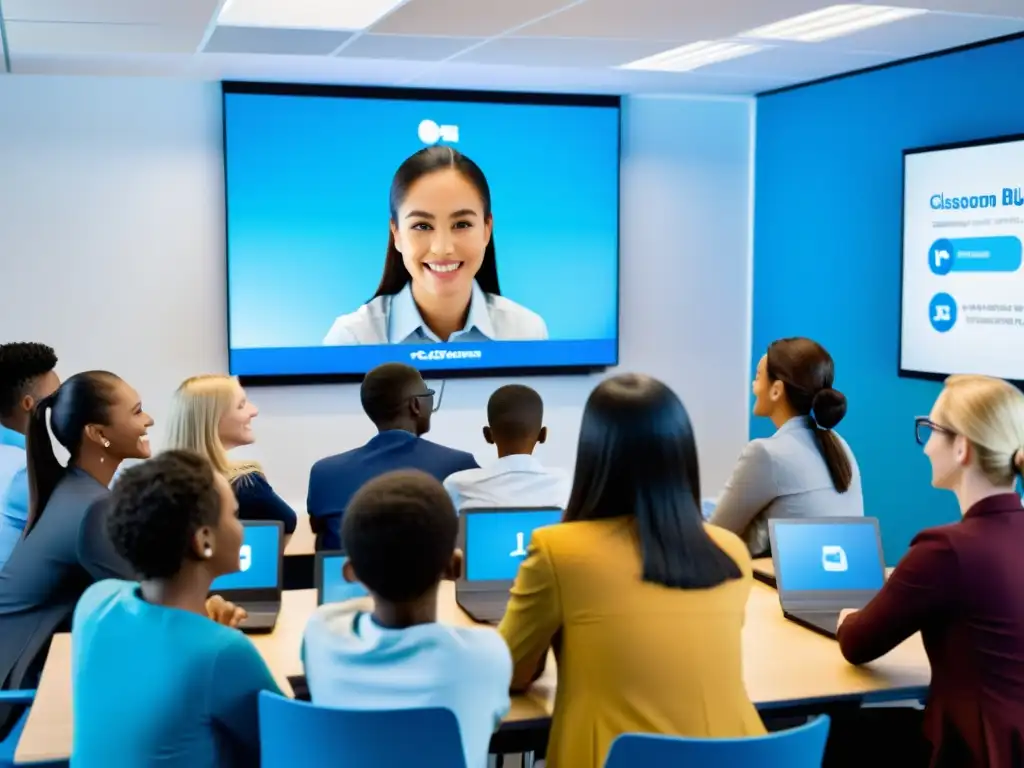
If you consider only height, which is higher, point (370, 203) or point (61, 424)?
point (370, 203)

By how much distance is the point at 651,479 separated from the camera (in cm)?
207

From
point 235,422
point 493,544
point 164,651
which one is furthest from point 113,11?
point 164,651

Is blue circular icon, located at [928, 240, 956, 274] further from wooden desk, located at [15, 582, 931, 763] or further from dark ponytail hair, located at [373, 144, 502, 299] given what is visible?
wooden desk, located at [15, 582, 931, 763]

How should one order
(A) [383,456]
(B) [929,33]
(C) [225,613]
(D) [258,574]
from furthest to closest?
(B) [929,33]
(A) [383,456]
(D) [258,574]
(C) [225,613]

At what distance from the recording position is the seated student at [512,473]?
348cm

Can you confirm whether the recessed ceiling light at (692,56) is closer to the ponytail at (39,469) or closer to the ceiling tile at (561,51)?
the ceiling tile at (561,51)

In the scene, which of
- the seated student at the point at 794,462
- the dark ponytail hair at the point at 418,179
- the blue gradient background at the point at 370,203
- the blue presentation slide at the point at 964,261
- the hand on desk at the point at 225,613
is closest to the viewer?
the hand on desk at the point at 225,613

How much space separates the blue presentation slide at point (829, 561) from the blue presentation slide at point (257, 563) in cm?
129

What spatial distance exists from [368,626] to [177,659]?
1.02 feet

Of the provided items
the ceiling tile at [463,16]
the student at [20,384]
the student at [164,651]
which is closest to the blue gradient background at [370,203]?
the ceiling tile at [463,16]

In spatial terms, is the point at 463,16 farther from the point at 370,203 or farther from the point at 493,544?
the point at 493,544

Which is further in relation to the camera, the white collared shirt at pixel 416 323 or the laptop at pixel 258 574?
the white collared shirt at pixel 416 323

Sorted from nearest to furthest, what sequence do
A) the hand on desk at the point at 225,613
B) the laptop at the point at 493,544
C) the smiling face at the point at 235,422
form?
1. the hand on desk at the point at 225,613
2. the laptop at the point at 493,544
3. the smiling face at the point at 235,422

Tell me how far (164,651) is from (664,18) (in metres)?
3.57
